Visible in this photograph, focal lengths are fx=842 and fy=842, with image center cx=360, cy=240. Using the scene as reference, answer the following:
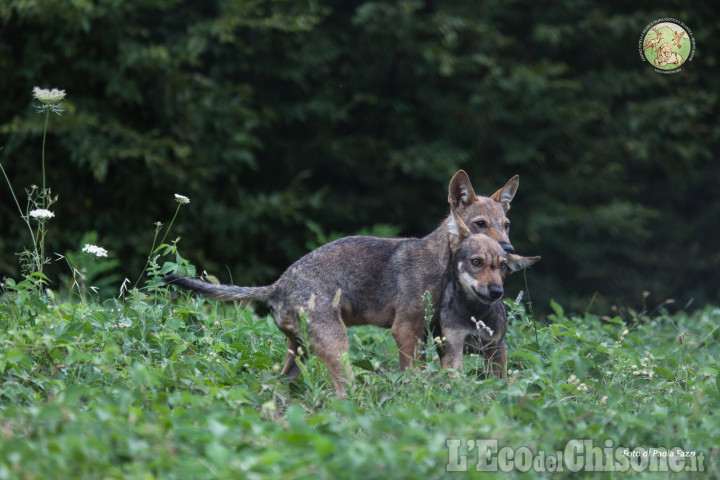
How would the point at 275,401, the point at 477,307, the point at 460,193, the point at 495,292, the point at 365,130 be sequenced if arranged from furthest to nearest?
1. the point at 365,130
2. the point at 460,193
3. the point at 477,307
4. the point at 495,292
5. the point at 275,401

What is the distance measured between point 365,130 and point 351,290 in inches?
291

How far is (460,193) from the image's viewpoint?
7652 mm

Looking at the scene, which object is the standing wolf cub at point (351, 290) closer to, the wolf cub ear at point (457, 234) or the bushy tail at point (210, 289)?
the bushy tail at point (210, 289)

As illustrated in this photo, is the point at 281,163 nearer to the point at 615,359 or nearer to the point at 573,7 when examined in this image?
the point at 573,7

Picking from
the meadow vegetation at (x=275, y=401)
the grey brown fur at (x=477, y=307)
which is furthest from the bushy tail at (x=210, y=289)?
the grey brown fur at (x=477, y=307)

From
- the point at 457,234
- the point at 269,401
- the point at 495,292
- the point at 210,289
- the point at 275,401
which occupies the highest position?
the point at 457,234

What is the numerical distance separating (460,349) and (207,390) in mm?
2005

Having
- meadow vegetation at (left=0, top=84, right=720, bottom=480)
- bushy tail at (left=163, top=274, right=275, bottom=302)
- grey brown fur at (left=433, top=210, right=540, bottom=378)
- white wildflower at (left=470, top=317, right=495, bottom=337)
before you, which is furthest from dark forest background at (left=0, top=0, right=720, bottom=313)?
white wildflower at (left=470, top=317, right=495, bottom=337)

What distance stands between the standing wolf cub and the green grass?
266 mm

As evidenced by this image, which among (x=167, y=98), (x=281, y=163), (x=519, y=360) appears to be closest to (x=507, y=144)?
(x=281, y=163)

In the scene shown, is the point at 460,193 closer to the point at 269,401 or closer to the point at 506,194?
the point at 506,194

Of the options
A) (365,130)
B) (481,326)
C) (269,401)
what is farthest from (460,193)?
(365,130)

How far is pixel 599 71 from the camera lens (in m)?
14.1

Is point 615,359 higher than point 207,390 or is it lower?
lower
